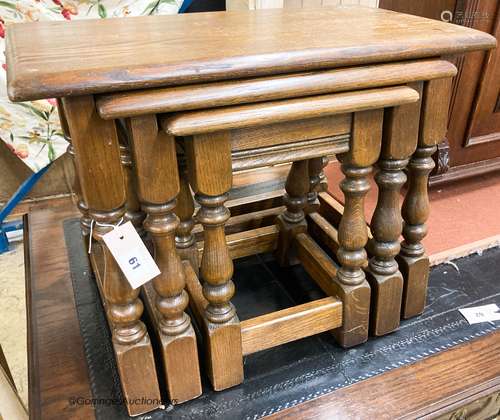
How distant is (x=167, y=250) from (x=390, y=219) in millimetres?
327

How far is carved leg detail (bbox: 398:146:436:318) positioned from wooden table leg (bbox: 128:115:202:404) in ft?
1.17

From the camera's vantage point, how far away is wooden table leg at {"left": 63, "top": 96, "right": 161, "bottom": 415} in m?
0.51

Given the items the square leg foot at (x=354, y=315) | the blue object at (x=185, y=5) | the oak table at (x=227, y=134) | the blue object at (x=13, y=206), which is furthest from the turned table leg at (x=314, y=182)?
the blue object at (x=13, y=206)

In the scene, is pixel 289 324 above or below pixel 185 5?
below

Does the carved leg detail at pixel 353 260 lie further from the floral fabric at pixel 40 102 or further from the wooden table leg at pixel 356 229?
the floral fabric at pixel 40 102

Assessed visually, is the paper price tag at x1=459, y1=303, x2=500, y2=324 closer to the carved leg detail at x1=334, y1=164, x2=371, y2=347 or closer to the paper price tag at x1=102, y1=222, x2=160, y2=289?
the carved leg detail at x1=334, y1=164, x2=371, y2=347

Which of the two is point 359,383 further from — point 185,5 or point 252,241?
point 185,5

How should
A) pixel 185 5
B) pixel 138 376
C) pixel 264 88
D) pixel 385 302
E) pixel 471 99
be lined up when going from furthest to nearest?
pixel 185 5 < pixel 471 99 < pixel 385 302 < pixel 138 376 < pixel 264 88

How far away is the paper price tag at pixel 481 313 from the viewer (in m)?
0.80

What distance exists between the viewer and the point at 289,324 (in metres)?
0.69

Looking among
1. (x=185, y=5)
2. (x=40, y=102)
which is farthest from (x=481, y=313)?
(x=40, y=102)

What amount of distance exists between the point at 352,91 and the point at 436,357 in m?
0.43

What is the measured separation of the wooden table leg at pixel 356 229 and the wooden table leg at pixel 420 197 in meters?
0.08

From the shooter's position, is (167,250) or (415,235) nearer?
(167,250)
